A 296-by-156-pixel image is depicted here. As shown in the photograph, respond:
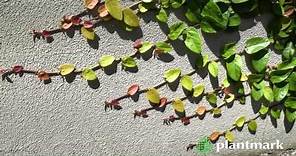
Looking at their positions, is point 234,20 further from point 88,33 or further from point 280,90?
point 88,33

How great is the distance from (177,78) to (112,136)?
1.55 ft

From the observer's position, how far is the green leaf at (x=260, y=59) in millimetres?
2633

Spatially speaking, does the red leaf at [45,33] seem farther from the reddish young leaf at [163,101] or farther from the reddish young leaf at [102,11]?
the reddish young leaf at [163,101]

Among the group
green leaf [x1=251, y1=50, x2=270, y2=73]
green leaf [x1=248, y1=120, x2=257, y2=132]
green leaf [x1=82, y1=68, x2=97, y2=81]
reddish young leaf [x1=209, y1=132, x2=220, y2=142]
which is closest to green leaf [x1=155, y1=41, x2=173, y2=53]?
green leaf [x1=82, y1=68, x2=97, y2=81]

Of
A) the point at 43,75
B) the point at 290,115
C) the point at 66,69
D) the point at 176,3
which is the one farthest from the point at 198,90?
the point at 43,75

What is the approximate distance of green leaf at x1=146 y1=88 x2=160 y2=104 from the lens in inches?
100

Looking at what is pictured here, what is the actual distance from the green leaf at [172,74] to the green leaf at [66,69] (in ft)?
1.62

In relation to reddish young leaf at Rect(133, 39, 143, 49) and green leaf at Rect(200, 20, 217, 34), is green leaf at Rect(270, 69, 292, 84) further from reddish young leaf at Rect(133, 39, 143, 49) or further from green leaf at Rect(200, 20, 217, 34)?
reddish young leaf at Rect(133, 39, 143, 49)

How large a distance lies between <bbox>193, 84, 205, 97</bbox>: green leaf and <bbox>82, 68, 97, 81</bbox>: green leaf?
57 centimetres

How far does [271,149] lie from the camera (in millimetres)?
3000

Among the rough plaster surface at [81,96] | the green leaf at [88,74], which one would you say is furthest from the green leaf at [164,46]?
the green leaf at [88,74]

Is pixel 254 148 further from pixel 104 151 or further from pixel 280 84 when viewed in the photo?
pixel 104 151

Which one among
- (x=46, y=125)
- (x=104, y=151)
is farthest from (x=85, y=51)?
(x=104, y=151)

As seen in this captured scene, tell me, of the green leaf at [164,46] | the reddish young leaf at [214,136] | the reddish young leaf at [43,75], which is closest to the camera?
the reddish young leaf at [43,75]
